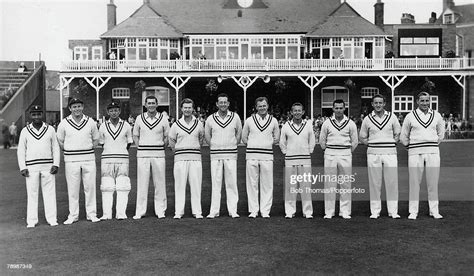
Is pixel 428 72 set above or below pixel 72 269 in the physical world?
above

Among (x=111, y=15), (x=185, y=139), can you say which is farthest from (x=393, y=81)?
(x=185, y=139)

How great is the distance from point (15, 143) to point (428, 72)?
74.5 feet

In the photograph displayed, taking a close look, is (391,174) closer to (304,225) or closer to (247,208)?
(304,225)

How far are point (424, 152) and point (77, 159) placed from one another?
5.26 metres

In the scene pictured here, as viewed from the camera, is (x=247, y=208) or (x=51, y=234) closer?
(x=51, y=234)

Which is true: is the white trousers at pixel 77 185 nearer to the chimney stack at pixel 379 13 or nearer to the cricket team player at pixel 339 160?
the cricket team player at pixel 339 160

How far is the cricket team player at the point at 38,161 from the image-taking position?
770 centimetres

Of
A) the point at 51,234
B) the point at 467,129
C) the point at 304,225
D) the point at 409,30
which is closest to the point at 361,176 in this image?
the point at 304,225

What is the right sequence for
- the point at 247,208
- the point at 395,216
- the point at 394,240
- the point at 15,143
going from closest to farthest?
1. the point at 394,240
2. the point at 395,216
3. the point at 247,208
4. the point at 15,143

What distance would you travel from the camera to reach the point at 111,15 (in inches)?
1427

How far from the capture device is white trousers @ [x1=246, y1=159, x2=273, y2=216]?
812cm

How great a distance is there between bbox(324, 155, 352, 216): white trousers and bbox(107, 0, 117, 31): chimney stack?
101ft

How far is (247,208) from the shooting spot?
8867mm

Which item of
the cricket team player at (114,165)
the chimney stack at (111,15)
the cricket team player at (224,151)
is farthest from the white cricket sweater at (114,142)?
the chimney stack at (111,15)
